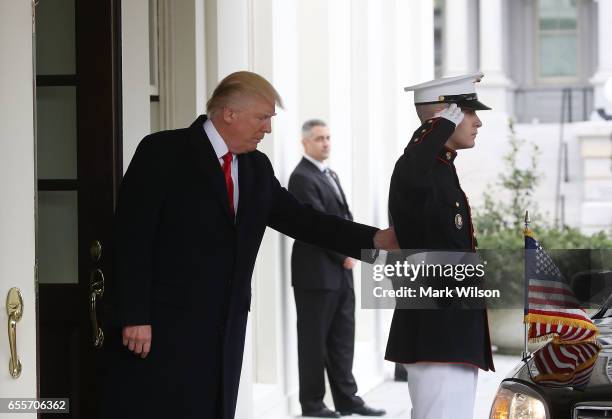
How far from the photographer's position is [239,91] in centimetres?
454

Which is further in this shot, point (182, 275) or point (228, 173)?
point (228, 173)

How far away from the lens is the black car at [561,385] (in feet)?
13.2

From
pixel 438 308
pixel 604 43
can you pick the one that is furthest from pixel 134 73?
pixel 604 43

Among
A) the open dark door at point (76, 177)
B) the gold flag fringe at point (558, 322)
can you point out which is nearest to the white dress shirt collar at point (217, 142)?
the open dark door at point (76, 177)

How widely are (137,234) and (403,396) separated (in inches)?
235

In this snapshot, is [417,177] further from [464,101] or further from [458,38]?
[458,38]

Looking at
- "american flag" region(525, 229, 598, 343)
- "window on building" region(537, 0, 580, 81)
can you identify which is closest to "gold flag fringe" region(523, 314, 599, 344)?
"american flag" region(525, 229, 598, 343)

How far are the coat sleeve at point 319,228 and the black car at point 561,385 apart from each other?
0.80 m

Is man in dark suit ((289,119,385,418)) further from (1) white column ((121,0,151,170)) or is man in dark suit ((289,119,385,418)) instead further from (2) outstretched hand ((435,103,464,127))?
(2) outstretched hand ((435,103,464,127))

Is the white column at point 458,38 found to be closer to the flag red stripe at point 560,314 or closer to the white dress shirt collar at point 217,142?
the flag red stripe at point 560,314

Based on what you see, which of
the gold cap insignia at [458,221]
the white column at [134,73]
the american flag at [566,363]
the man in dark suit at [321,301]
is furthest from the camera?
the man in dark suit at [321,301]

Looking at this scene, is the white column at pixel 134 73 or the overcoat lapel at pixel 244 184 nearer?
the overcoat lapel at pixel 244 184

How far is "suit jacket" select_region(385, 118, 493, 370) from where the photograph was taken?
14.7ft

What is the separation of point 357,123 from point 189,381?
6704 mm
